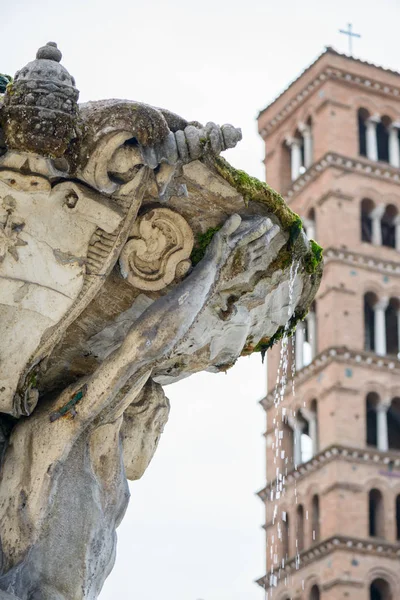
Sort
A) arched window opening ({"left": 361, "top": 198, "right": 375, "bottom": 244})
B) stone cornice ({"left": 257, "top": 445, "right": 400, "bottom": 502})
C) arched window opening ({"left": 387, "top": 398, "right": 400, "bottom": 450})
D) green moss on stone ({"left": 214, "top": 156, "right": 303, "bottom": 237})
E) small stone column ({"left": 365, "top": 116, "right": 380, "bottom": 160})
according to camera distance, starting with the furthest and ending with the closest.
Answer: small stone column ({"left": 365, "top": 116, "right": 380, "bottom": 160}) < arched window opening ({"left": 361, "top": 198, "right": 375, "bottom": 244}) < arched window opening ({"left": 387, "top": 398, "right": 400, "bottom": 450}) < stone cornice ({"left": 257, "top": 445, "right": 400, "bottom": 502}) < green moss on stone ({"left": 214, "top": 156, "right": 303, "bottom": 237})

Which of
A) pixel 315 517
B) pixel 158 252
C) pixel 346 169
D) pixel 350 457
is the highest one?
pixel 346 169

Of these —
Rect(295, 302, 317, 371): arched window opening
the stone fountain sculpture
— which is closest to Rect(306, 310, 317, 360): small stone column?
Rect(295, 302, 317, 371): arched window opening

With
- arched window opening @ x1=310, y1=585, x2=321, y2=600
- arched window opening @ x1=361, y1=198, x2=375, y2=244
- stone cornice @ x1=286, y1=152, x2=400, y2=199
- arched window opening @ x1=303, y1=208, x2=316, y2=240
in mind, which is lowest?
arched window opening @ x1=310, y1=585, x2=321, y2=600

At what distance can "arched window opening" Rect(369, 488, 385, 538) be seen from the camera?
34.7 meters

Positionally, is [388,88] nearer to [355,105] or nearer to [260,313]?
[355,105]

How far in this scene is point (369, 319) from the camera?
37.8 m

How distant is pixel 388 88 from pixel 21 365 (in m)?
37.3

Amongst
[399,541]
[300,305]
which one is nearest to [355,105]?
[399,541]

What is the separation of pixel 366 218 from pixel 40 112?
36.1 m

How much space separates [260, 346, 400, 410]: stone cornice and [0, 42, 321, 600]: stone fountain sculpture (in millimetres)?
31000

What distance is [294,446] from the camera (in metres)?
37.2

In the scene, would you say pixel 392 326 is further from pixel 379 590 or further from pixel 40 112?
pixel 40 112

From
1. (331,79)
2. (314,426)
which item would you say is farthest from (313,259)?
(331,79)

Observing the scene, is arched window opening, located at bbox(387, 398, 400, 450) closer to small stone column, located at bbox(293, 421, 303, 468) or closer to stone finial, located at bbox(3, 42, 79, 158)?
small stone column, located at bbox(293, 421, 303, 468)
